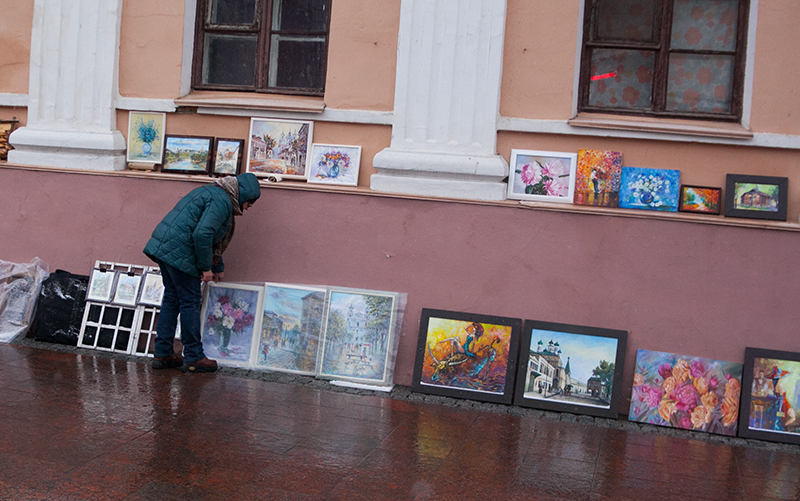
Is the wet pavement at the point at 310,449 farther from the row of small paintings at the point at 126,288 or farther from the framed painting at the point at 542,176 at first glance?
the framed painting at the point at 542,176

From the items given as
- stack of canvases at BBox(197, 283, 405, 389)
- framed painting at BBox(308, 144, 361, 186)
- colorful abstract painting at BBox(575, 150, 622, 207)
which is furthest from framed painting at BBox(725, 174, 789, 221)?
framed painting at BBox(308, 144, 361, 186)

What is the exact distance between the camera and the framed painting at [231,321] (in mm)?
6176

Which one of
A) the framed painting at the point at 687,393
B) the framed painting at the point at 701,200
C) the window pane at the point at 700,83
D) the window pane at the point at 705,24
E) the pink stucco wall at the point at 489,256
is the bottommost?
the framed painting at the point at 687,393

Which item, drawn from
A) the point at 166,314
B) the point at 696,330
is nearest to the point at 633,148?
the point at 696,330

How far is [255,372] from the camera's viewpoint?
20.0 feet

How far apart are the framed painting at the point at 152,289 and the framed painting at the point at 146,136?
1.09 metres

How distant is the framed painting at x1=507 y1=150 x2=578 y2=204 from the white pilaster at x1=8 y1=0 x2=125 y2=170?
3.66 m

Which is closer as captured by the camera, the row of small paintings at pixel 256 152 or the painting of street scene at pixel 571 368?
the painting of street scene at pixel 571 368

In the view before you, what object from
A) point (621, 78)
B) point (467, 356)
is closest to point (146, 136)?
point (467, 356)

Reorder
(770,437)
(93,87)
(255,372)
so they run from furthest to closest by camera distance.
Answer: (93,87) → (255,372) → (770,437)

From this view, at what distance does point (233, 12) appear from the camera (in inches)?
269

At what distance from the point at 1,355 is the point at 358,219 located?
3.19 m

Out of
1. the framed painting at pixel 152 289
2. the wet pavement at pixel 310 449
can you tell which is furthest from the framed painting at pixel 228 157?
the wet pavement at pixel 310 449

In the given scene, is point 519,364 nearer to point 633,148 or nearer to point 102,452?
point 633,148
